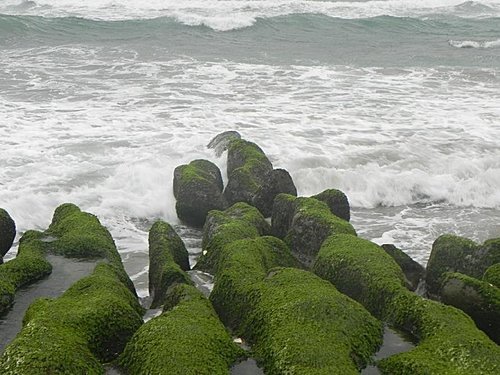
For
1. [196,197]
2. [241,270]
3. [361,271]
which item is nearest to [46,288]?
[241,270]

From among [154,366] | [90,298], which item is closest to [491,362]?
[154,366]

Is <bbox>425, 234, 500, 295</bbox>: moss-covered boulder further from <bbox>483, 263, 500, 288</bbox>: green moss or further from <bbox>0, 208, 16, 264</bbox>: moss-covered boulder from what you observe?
<bbox>0, 208, 16, 264</bbox>: moss-covered boulder

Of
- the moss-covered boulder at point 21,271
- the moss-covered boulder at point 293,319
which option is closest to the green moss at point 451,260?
the moss-covered boulder at point 293,319

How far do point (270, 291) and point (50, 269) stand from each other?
2.64m

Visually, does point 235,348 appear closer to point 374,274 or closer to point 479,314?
point 374,274

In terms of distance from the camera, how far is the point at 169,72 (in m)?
23.2

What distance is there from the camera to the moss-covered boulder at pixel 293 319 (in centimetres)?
490

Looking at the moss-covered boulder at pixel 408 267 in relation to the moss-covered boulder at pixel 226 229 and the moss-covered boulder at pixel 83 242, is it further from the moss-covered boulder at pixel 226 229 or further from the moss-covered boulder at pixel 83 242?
the moss-covered boulder at pixel 83 242

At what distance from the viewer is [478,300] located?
598cm

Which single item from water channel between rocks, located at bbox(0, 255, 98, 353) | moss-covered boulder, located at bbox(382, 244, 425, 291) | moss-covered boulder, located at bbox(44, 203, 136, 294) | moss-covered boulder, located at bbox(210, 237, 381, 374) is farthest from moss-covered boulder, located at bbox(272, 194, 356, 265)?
water channel between rocks, located at bbox(0, 255, 98, 353)

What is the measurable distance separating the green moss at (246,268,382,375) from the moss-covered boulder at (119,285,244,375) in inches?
13.1

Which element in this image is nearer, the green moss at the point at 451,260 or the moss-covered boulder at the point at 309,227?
the green moss at the point at 451,260

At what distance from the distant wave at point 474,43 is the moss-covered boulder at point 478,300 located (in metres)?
26.8

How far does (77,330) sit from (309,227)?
4103 millimetres
